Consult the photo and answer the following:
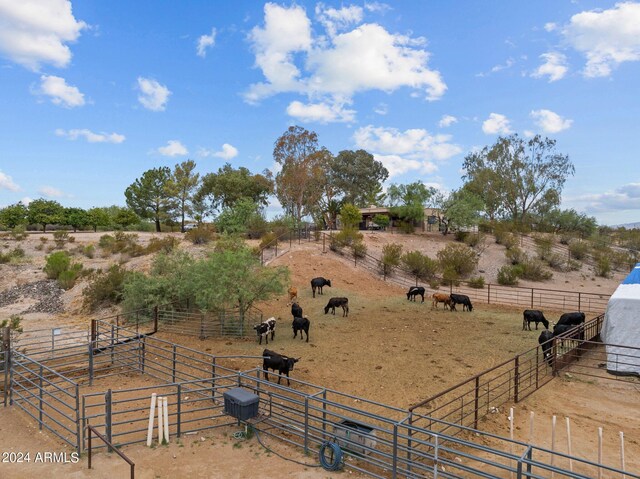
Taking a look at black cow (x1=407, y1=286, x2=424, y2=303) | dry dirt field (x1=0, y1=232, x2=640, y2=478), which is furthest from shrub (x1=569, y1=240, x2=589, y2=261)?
black cow (x1=407, y1=286, x2=424, y2=303)

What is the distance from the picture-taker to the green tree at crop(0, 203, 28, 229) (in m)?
55.2

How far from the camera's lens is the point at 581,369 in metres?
11.6

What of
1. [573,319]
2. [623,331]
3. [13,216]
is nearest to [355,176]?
[13,216]

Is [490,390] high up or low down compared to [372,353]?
up

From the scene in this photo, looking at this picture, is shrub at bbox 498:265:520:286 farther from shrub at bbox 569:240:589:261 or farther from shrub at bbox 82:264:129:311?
shrub at bbox 82:264:129:311

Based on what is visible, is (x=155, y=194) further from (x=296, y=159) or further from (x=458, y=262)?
(x=458, y=262)

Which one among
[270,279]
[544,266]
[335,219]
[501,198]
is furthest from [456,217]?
[270,279]

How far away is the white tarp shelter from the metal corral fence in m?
0.83

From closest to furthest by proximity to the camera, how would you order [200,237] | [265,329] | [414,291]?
[265,329]
[414,291]
[200,237]

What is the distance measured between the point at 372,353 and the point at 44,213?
204 feet

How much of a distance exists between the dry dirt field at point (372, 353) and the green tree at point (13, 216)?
34273 mm

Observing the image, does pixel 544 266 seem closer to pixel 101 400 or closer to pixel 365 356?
pixel 365 356

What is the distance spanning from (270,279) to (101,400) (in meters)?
7.59

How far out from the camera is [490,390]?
8.95m
